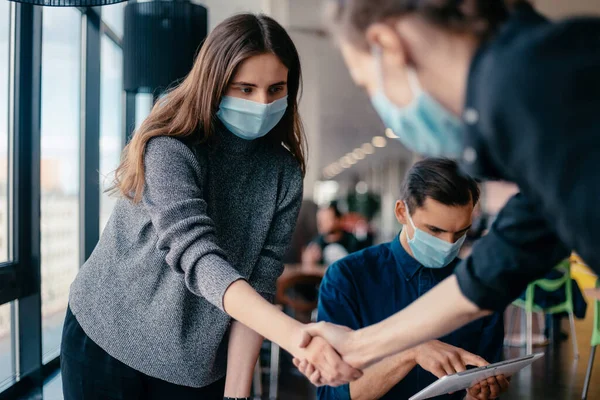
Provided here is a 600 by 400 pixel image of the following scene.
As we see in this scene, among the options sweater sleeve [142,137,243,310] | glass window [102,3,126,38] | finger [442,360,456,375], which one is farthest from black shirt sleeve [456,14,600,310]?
glass window [102,3,126,38]

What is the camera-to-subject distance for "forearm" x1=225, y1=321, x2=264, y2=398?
1504 millimetres

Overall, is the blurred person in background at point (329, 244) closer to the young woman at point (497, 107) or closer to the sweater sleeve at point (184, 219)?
the sweater sleeve at point (184, 219)

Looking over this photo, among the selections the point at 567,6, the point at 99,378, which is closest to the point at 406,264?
the point at 99,378

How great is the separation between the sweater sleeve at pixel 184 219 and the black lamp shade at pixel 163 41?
146 centimetres

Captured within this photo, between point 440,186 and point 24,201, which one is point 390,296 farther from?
point 24,201

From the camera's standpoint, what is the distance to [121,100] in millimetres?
5094

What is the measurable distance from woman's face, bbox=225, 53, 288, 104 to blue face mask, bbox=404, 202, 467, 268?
0.69 m

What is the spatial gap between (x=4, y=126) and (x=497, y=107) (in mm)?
2886

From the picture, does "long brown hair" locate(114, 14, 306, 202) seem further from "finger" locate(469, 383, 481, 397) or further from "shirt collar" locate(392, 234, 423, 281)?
"finger" locate(469, 383, 481, 397)

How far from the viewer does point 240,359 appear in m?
1.51

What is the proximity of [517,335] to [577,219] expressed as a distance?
6413 millimetres

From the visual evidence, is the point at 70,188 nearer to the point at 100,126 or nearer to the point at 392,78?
the point at 100,126

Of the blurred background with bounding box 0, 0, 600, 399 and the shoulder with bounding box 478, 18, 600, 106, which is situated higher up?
the shoulder with bounding box 478, 18, 600, 106

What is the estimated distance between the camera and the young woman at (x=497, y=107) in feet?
2.31
